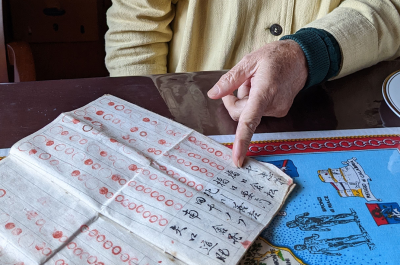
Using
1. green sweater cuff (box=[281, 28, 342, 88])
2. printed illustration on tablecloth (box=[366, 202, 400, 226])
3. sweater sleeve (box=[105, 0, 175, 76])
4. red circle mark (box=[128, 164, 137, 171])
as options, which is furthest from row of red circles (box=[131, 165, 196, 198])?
sweater sleeve (box=[105, 0, 175, 76])

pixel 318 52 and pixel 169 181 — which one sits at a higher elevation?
pixel 318 52

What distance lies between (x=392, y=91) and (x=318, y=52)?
0.17 m

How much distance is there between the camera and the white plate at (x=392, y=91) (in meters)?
0.69

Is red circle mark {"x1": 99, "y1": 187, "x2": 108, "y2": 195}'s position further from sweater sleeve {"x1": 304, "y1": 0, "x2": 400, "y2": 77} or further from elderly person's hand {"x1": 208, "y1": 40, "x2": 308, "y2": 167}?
sweater sleeve {"x1": 304, "y1": 0, "x2": 400, "y2": 77}

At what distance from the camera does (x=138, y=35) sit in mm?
947

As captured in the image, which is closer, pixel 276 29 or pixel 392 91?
pixel 392 91

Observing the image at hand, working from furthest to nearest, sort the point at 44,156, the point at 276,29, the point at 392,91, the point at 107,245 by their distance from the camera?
the point at 276,29 < the point at 392,91 < the point at 44,156 < the point at 107,245

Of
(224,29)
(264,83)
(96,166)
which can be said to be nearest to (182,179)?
(96,166)

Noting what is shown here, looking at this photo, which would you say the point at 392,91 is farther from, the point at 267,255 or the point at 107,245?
the point at 107,245

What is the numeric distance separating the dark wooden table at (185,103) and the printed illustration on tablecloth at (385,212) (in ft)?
0.61

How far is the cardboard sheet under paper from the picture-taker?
0.40m

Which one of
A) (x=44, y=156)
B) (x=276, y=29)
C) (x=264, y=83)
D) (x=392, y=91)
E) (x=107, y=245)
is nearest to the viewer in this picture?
(x=107, y=245)

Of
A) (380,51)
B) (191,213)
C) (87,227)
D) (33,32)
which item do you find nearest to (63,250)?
(87,227)

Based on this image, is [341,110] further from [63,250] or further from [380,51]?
[63,250]
